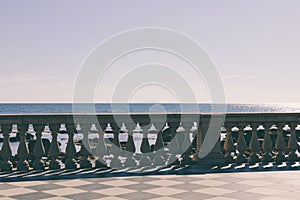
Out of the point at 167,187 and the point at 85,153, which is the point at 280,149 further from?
the point at 85,153

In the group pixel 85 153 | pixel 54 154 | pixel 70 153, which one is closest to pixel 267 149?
pixel 85 153

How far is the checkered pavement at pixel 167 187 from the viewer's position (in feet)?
19.8

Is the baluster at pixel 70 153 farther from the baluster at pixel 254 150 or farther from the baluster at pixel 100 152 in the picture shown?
the baluster at pixel 254 150

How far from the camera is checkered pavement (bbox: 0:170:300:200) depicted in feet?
19.8

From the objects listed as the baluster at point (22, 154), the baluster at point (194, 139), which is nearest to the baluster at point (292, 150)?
the baluster at point (194, 139)

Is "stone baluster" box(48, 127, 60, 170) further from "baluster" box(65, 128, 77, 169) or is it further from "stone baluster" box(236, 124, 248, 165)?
"stone baluster" box(236, 124, 248, 165)

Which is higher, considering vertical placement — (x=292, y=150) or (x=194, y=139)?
(x=194, y=139)

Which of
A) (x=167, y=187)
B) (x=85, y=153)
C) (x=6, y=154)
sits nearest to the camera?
(x=167, y=187)

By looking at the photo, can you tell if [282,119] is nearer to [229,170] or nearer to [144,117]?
[229,170]

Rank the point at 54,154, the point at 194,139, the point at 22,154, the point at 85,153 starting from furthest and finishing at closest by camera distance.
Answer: the point at 194,139 → the point at 85,153 → the point at 54,154 → the point at 22,154

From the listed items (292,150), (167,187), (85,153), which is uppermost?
(85,153)

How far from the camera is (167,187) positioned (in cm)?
666

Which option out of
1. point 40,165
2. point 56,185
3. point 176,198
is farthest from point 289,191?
point 40,165

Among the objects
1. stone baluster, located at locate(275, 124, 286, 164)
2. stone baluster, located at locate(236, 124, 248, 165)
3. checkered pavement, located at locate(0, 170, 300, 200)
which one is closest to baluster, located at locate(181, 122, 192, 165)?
checkered pavement, located at locate(0, 170, 300, 200)
